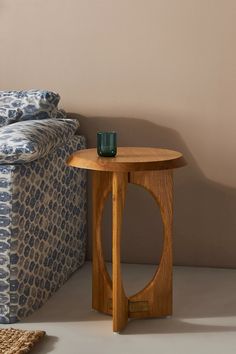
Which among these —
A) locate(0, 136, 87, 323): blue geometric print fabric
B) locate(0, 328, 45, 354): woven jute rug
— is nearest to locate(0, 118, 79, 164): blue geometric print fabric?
locate(0, 136, 87, 323): blue geometric print fabric

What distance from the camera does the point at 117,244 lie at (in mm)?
2527

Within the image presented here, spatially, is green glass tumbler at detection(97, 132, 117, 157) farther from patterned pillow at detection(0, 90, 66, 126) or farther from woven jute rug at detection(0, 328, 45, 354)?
woven jute rug at detection(0, 328, 45, 354)

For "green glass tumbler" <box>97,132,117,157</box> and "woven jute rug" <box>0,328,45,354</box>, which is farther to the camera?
"green glass tumbler" <box>97,132,117,157</box>

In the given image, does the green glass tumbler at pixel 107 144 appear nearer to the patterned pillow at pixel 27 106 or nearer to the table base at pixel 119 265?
the table base at pixel 119 265

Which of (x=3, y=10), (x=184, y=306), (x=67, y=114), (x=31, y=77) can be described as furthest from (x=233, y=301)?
(x=3, y=10)

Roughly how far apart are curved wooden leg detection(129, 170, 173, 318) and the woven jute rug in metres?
0.38

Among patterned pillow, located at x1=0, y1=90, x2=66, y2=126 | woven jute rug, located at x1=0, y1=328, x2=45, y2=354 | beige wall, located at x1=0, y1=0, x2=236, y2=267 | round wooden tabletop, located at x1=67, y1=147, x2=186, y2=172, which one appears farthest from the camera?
beige wall, located at x1=0, y1=0, x2=236, y2=267

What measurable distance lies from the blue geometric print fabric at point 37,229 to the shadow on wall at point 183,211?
220 millimetres

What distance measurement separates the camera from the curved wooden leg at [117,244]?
249cm

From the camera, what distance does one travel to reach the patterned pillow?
2.98m

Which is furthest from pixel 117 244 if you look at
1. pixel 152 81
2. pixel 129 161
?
pixel 152 81

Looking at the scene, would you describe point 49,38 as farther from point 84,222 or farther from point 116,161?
point 116,161

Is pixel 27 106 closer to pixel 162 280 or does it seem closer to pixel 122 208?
pixel 122 208

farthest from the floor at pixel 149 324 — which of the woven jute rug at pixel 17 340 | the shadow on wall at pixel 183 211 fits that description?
the shadow on wall at pixel 183 211
